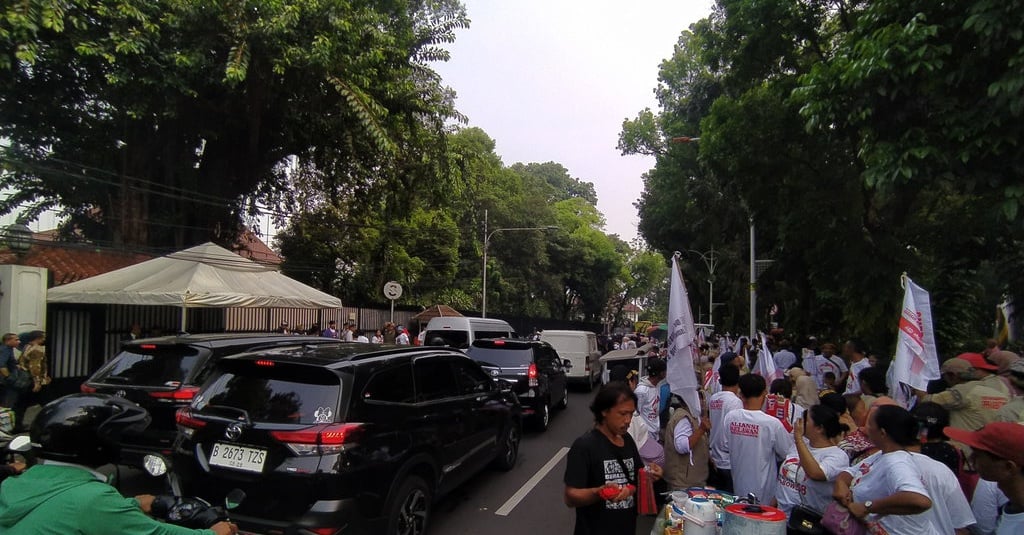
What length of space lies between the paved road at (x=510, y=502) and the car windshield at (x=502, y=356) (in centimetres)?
166

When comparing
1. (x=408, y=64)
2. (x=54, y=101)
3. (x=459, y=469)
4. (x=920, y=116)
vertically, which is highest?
(x=408, y=64)

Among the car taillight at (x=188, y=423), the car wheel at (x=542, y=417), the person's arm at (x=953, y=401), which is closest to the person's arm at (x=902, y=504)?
the person's arm at (x=953, y=401)

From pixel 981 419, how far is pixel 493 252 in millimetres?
33758

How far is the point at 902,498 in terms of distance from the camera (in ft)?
9.15

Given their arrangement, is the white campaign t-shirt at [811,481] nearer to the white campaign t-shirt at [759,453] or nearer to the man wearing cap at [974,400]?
the white campaign t-shirt at [759,453]

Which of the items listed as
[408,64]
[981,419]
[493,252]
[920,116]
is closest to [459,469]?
[981,419]

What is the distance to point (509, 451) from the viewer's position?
778cm

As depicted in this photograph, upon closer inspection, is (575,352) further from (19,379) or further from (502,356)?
(19,379)

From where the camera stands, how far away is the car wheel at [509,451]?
7.57 metres

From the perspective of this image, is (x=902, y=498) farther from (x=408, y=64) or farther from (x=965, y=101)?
(x=408, y=64)

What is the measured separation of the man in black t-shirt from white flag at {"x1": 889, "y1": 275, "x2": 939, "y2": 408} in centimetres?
325

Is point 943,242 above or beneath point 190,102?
beneath

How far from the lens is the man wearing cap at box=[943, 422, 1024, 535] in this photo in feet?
8.02

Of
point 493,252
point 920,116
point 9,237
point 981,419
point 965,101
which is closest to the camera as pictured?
point 981,419
